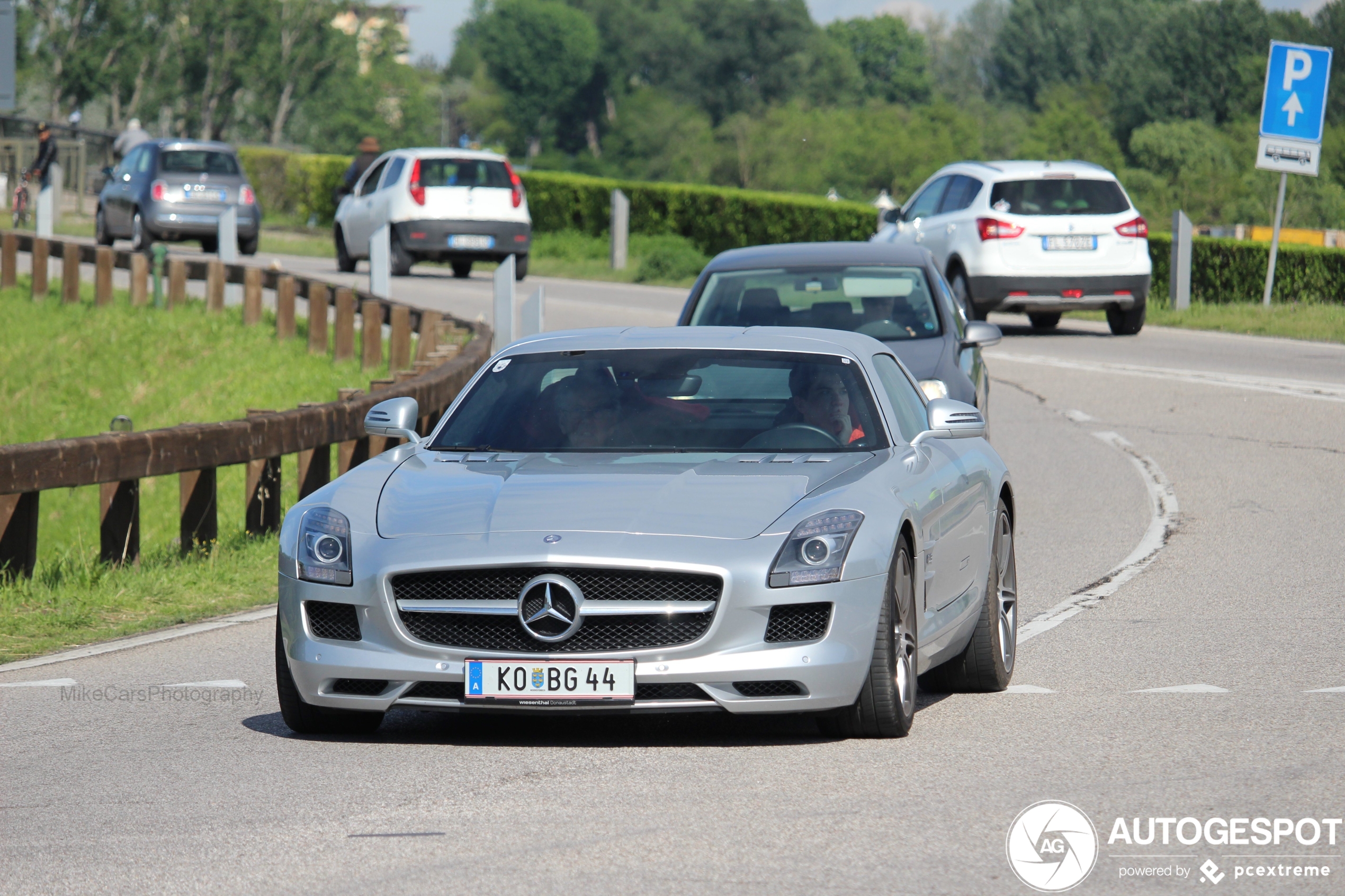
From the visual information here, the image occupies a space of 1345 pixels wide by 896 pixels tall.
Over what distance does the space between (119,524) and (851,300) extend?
4.72 metres

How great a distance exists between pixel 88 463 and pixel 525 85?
173m

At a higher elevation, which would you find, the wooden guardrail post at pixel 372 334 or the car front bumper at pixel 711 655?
the car front bumper at pixel 711 655

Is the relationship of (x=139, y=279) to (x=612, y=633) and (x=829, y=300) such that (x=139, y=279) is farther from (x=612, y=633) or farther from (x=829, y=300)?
(x=612, y=633)

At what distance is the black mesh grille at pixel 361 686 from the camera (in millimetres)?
6555

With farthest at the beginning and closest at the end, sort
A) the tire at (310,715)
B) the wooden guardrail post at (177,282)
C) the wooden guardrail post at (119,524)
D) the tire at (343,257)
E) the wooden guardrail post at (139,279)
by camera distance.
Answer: the tire at (343,257)
the wooden guardrail post at (139,279)
the wooden guardrail post at (177,282)
the wooden guardrail post at (119,524)
the tire at (310,715)

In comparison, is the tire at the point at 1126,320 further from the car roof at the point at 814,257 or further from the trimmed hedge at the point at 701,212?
the car roof at the point at 814,257

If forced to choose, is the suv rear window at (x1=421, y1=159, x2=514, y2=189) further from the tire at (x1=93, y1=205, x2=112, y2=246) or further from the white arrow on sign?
the white arrow on sign

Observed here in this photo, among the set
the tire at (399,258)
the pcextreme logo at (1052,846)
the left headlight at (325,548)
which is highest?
the left headlight at (325,548)

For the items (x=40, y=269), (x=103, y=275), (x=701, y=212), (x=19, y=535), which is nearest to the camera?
(x=19, y=535)

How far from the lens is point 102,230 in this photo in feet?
116

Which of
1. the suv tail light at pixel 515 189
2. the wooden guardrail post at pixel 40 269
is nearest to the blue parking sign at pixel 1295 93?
the suv tail light at pixel 515 189

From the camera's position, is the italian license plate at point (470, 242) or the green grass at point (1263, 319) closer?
the green grass at point (1263, 319)

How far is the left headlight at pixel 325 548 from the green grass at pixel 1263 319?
18.8 meters

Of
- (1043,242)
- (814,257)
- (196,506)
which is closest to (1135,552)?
(814,257)
